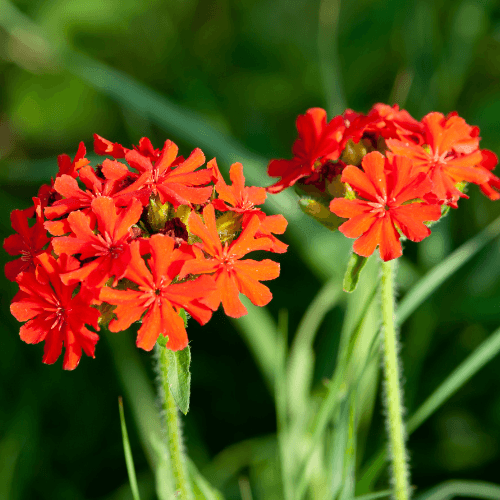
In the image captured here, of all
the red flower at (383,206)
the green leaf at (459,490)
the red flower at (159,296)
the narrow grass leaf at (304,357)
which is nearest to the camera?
the red flower at (159,296)

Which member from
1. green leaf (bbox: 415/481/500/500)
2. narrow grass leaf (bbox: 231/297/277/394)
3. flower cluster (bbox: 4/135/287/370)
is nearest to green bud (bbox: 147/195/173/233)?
flower cluster (bbox: 4/135/287/370)

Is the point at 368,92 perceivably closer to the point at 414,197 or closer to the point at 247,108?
the point at 247,108

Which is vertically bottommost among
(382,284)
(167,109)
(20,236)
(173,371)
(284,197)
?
(173,371)

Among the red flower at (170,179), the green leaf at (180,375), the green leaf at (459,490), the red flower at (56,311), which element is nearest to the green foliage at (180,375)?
the green leaf at (180,375)

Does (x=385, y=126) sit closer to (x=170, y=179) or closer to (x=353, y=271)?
(x=353, y=271)

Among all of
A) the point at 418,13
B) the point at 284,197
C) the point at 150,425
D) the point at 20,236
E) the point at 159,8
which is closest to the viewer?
the point at 20,236

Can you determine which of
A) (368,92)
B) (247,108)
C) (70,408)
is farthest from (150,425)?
(368,92)

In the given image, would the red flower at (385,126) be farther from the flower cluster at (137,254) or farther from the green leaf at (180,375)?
the green leaf at (180,375)
